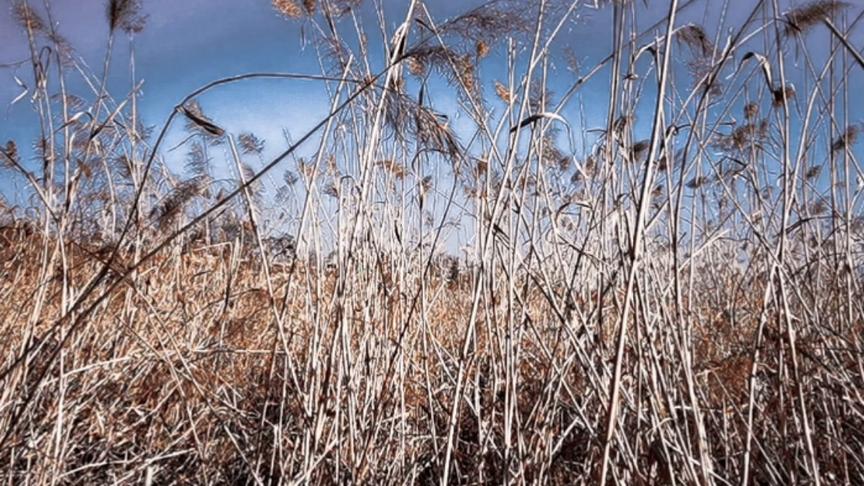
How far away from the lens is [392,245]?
5.79 feet

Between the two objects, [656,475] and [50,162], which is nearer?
[656,475]

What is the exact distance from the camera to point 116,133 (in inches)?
72.9

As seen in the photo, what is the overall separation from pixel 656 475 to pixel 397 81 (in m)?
0.86

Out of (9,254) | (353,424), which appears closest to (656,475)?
(353,424)

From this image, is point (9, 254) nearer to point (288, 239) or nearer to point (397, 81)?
point (288, 239)

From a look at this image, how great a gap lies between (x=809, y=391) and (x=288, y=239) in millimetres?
1481

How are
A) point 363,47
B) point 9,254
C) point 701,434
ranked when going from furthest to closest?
point 9,254 < point 363,47 < point 701,434

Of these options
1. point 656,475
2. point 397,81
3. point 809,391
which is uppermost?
point 397,81

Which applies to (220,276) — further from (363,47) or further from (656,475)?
(656,475)

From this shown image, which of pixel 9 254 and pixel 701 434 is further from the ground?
pixel 9 254

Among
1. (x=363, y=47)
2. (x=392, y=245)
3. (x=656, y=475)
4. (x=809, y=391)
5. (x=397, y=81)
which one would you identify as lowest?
(x=656, y=475)

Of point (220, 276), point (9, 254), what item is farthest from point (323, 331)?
point (9, 254)

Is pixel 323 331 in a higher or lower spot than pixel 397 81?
lower

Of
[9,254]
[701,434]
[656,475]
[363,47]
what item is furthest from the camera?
[9,254]
